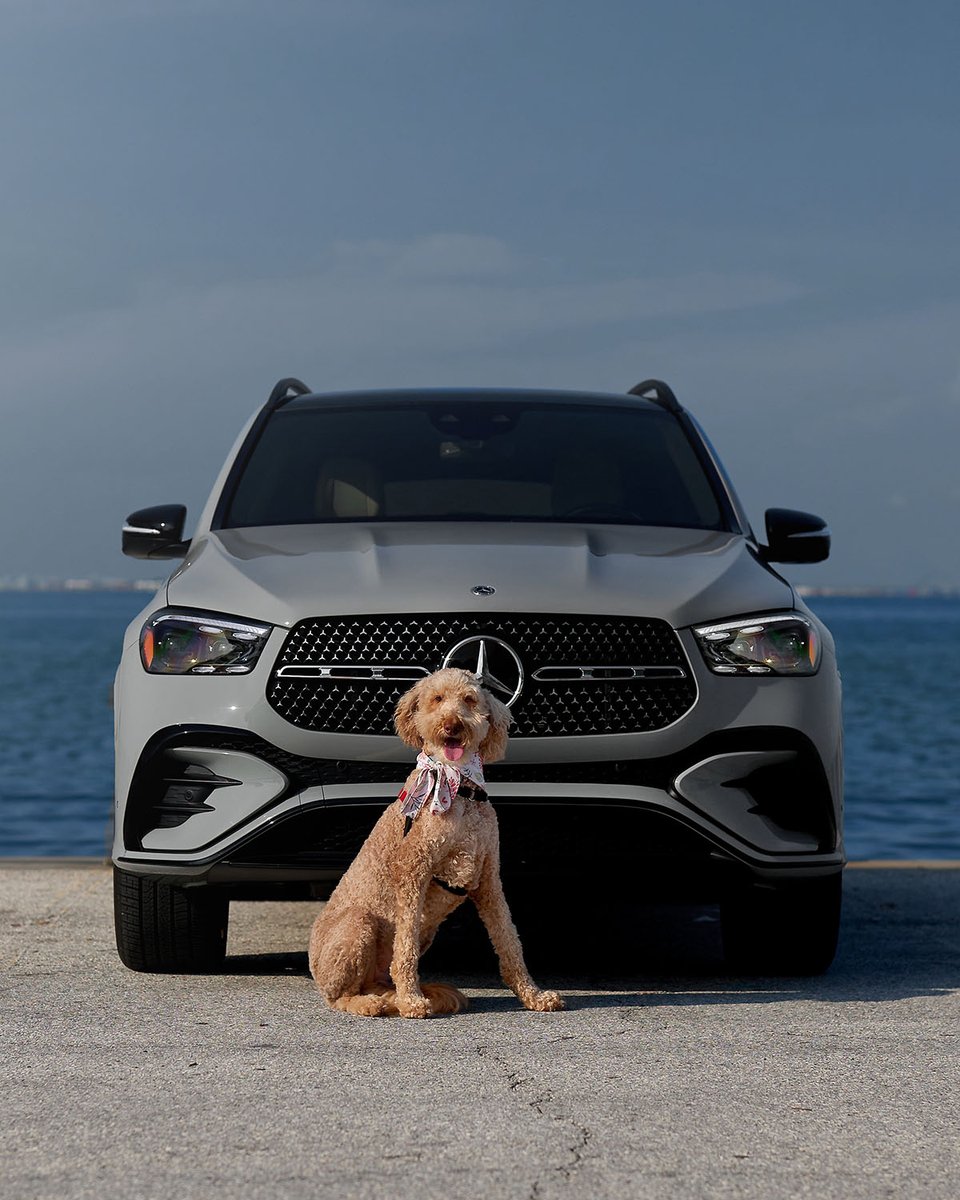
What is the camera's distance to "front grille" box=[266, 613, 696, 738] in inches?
197

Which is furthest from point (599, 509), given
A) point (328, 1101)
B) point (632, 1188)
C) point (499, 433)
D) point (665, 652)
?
point (632, 1188)

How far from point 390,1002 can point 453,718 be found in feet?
2.84

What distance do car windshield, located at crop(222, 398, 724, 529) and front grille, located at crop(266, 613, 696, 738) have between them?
104 cm

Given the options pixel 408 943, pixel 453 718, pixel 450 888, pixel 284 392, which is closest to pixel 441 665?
pixel 453 718

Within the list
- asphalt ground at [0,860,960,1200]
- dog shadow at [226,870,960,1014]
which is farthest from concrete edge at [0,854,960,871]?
asphalt ground at [0,860,960,1200]

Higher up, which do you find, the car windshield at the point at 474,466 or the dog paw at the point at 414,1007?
the car windshield at the point at 474,466

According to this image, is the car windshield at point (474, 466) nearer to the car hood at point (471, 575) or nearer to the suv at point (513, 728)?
the car hood at point (471, 575)

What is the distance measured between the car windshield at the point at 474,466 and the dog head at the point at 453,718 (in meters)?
1.49

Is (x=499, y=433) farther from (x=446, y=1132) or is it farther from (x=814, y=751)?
(x=446, y=1132)

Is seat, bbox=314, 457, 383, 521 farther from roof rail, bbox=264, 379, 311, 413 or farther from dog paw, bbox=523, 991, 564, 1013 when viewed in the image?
dog paw, bbox=523, 991, 564, 1013

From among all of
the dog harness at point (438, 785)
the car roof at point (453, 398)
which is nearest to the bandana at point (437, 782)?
the dog harness at point (438, 785)

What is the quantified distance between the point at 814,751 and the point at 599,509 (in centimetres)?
147

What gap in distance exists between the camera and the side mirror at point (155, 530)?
20.0 feet

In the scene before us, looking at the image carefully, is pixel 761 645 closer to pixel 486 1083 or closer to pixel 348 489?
pixel 486 1083
